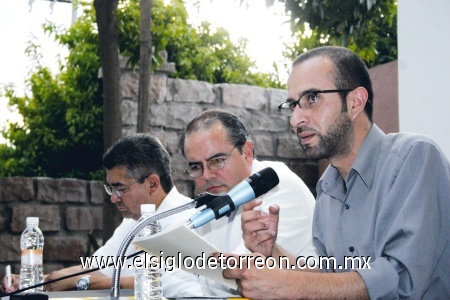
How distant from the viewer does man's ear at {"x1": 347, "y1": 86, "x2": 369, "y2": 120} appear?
90.3 inches

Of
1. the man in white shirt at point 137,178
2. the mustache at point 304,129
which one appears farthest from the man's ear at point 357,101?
the man in white shirt at point 137,178

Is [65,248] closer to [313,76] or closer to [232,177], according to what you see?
[232,177]

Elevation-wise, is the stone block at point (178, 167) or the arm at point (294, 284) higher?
the stone block at point (178, 167)

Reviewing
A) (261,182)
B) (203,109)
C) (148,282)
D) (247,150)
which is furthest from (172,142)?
(261,182)

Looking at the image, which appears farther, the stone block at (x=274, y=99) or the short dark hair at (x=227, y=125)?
the stone block at (x=274, y=99)

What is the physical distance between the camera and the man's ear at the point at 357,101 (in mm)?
2293

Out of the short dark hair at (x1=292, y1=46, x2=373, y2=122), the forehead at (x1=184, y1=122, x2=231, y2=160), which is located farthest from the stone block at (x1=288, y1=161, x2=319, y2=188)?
the short dark hair at (x1=292, y1=46, x2=373, y2=122)

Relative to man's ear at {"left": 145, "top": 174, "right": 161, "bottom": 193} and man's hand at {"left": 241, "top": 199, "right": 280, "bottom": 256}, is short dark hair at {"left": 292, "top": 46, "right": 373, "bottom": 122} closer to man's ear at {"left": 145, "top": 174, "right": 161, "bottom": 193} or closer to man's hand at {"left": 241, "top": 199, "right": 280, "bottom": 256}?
man's hand at {"left": 241, "top": 199, "right": 280, "bottom": 256}

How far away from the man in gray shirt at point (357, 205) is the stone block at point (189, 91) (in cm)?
290

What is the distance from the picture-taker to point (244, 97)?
5.48m

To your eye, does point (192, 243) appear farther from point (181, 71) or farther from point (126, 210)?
point (181, 71)

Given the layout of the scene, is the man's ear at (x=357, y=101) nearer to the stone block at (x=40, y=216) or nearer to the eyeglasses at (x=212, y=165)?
the eyeglasses at (x=212, y=165)

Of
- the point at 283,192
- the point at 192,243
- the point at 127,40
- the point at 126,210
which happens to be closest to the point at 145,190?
the point at 126,210

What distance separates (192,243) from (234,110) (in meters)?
3.69
